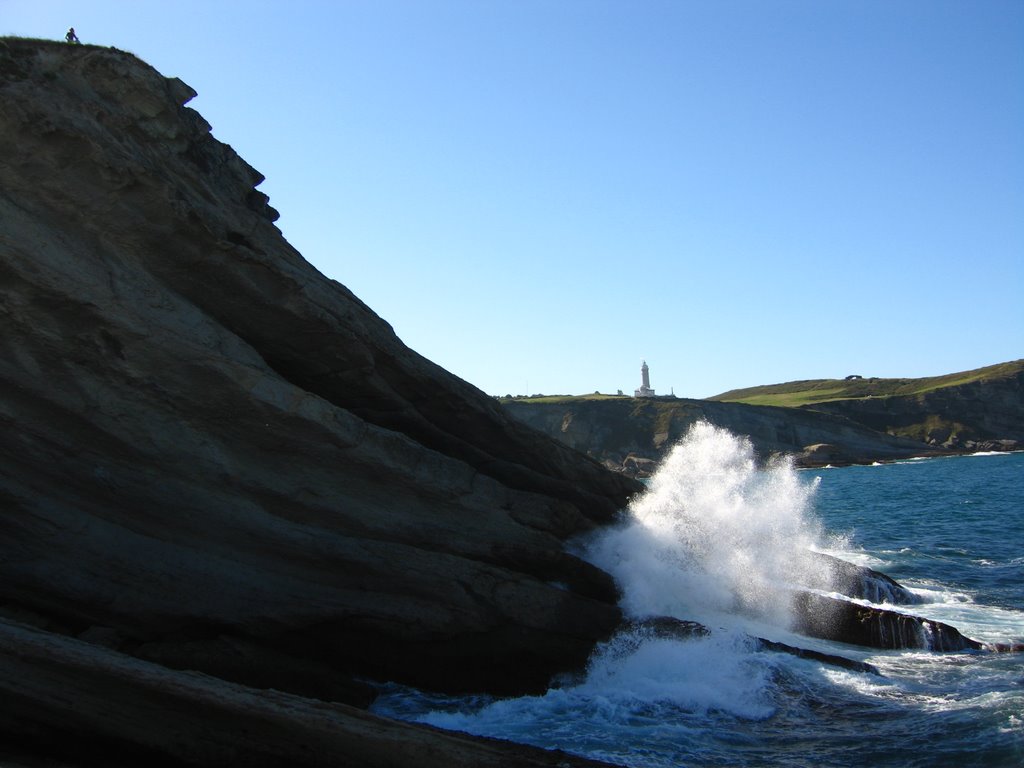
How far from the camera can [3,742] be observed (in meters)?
11.3

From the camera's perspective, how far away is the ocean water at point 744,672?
14.3 m

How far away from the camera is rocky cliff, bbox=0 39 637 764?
15.4m

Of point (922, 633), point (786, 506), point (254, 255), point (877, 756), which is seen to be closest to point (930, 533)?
point (786, 506)

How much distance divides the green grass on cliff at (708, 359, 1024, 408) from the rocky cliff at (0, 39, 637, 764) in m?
118

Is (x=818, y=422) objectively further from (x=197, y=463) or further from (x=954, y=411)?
(x=197, y=463)

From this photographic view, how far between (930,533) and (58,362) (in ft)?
132

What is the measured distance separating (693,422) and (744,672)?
10355cm

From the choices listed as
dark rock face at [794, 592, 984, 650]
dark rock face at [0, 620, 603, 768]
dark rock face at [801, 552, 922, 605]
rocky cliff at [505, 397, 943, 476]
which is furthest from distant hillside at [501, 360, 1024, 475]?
dark rock face at [0, 620, 603, 768]

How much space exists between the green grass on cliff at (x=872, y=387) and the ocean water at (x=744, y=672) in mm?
104912

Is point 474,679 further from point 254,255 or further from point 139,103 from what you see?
point 139,103

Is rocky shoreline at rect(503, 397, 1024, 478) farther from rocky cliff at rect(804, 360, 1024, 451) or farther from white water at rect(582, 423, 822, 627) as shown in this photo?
white water at rect(582, 423, 822, 627)

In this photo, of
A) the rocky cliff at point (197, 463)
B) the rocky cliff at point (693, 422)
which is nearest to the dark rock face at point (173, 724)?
the rocky cliff at point (197, 463)

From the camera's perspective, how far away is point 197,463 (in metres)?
16.2

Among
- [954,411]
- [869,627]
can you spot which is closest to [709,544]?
[869,627]
